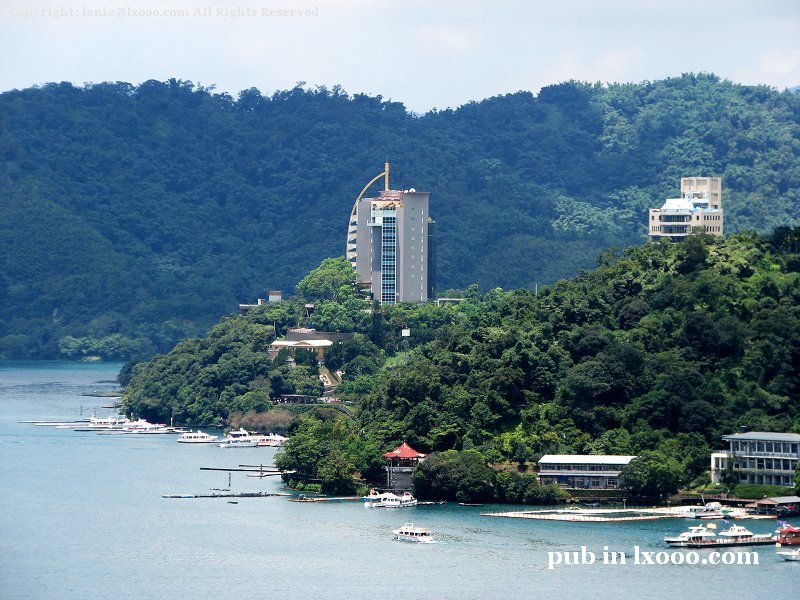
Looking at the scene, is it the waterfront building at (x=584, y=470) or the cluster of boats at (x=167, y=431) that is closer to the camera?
the waterfront building at (x=584, y=470)

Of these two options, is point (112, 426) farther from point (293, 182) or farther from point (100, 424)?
point (293, 182)

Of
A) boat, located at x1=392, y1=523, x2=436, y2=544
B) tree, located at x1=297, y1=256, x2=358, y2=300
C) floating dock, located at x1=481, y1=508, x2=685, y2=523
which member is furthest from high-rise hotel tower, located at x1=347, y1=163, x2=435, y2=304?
boat, located at x1=392, y1=523, x2=436, y2=544

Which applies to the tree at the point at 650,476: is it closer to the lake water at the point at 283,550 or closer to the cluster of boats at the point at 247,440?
the lake water at the point at 283,550

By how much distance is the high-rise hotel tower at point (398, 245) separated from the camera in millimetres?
106312

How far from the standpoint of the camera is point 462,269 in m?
154

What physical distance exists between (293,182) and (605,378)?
115013mm

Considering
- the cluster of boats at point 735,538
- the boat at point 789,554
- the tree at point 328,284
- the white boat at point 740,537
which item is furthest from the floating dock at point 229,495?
the tree at point 328,284

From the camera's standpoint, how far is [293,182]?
177 meters

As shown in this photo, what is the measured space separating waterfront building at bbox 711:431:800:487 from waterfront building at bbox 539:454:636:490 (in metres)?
2.82

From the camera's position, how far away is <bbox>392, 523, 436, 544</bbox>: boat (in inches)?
2090

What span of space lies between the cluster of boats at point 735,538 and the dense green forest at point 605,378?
662 cm

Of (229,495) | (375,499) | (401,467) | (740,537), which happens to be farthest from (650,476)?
(229,495)

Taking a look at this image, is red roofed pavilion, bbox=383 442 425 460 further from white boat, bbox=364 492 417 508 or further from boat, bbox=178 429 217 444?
boat, bbox=178 429 217 444

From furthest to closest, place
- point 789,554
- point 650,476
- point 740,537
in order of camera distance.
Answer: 1. point 650,476
2. point 740,537
3. point 789,554
